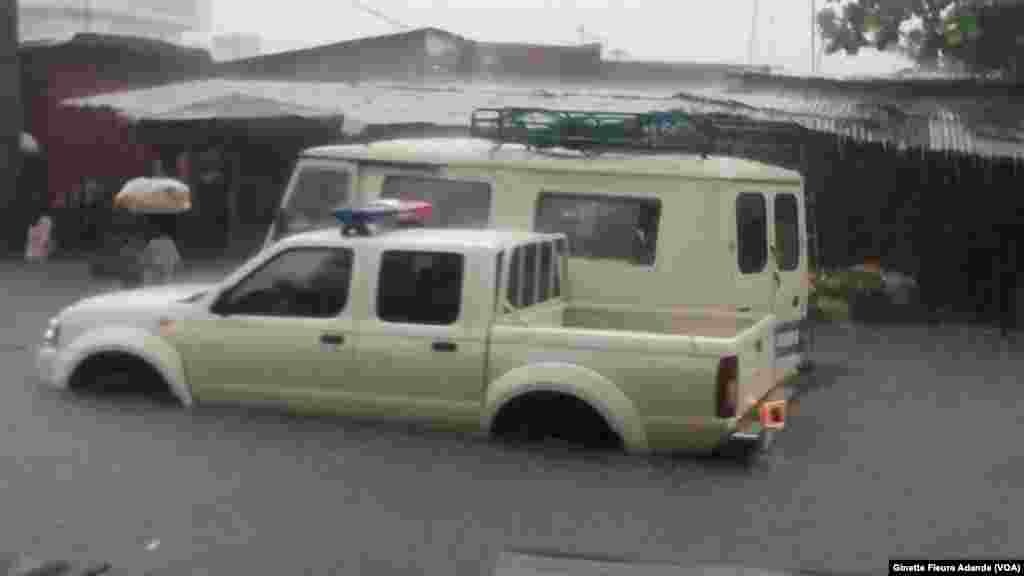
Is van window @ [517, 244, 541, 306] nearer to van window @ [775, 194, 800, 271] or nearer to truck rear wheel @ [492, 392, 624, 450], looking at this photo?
truck rear wheel @ [492, 392, 624, 450]

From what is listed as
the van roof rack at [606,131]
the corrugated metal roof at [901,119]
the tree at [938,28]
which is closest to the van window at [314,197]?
the van roof rack at [606,131]

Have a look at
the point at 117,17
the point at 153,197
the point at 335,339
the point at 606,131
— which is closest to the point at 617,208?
the point at 606,131

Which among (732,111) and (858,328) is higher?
(732,111)

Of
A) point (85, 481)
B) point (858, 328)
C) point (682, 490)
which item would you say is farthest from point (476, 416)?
point (858, 328)

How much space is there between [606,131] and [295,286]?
3254mm

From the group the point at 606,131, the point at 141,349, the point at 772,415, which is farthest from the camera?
the point at 606,131

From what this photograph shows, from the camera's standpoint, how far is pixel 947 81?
21031mm

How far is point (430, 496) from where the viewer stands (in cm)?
809

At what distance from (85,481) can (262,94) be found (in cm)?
1388

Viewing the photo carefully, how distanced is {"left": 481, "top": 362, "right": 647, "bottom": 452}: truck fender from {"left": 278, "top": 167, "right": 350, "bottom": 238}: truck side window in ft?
12.3

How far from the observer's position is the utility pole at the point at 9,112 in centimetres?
2417

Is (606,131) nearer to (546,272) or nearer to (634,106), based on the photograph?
(546,272)

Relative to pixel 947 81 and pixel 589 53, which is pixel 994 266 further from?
pixel 589 53

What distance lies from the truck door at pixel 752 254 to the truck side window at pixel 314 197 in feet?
9.77
